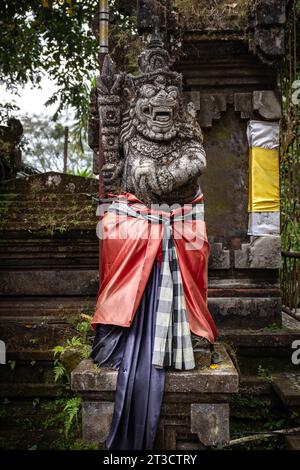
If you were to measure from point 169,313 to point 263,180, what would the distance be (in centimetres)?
278

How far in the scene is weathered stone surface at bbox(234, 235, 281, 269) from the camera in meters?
5.10

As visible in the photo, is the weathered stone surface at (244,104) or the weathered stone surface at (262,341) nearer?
the weathered stone surface at (262,341)

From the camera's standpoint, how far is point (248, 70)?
5.19 meters

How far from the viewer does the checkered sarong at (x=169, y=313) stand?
110 inches

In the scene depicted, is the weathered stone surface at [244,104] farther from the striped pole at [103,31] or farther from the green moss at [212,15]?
the striped pole at [103,31]

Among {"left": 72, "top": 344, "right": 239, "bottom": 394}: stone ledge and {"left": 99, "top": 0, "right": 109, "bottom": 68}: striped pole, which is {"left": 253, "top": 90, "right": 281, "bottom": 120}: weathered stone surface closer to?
{"left": 99, "top": 0, "right": 109, "bottom": 68}: striped pole

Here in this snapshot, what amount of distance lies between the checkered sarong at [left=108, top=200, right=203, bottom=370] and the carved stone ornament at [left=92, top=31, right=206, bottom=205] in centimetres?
17

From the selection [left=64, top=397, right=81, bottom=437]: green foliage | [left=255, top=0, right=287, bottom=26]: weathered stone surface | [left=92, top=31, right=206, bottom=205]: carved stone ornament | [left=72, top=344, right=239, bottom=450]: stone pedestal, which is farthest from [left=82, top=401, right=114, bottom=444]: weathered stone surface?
[left=255, top=0, right=287, bottom=26]: weathered stone surface

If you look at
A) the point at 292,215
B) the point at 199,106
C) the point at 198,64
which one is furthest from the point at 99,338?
the point at 292,215

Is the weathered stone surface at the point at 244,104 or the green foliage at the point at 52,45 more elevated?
the green foliage at the point at 52,45

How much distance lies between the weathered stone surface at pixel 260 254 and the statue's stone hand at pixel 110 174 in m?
2.33

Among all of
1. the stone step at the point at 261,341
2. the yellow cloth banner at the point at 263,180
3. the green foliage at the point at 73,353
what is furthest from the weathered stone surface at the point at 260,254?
the green foliage at the point at 73,353
